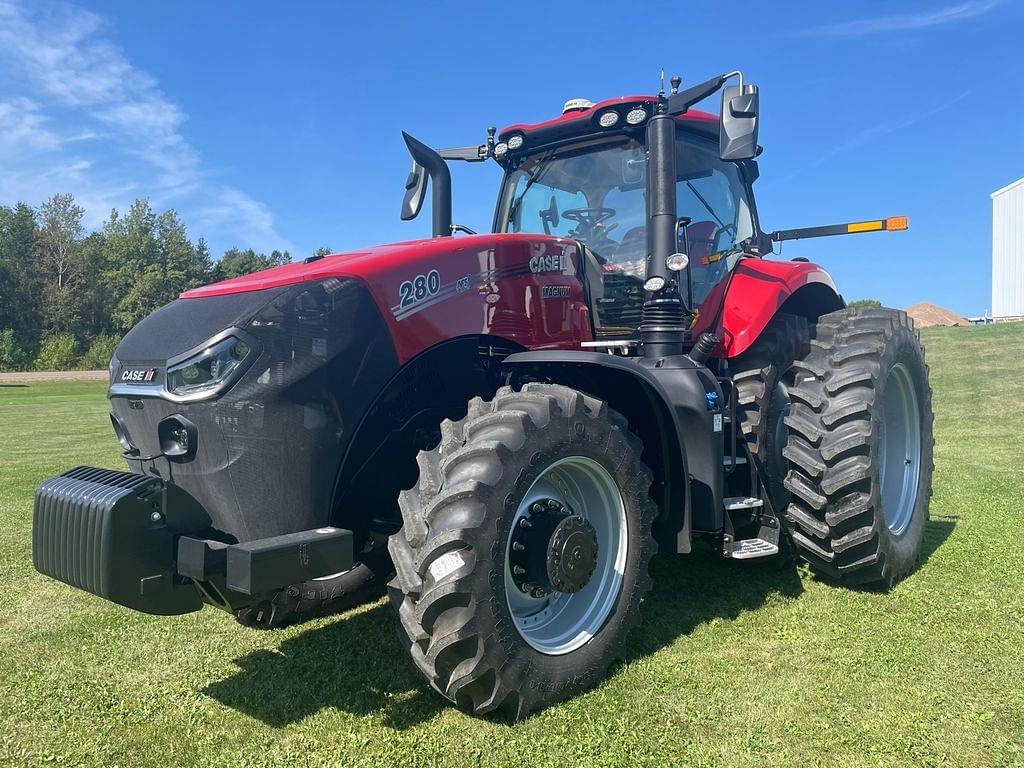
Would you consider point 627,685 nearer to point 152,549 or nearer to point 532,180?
point 152,549

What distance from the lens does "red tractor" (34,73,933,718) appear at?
2.76m

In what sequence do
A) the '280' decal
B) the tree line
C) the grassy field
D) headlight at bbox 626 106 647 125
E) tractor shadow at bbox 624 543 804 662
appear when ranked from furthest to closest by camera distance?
the tree line < headlight at bbox 626 106 647 125 < tractor shadow at bbox 624 543 804 662 < the '280' decal < the grassy field

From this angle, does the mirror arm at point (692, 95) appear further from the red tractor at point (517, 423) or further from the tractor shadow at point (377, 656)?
the tractor shadow at point (377, 656)

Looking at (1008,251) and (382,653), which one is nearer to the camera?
(382,653)

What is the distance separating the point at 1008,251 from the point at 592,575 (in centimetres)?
4438

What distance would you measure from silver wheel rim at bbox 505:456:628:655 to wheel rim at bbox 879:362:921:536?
8.33 feet

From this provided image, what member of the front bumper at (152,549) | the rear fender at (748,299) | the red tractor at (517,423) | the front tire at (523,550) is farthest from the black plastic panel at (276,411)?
the rear fender at (748,299)

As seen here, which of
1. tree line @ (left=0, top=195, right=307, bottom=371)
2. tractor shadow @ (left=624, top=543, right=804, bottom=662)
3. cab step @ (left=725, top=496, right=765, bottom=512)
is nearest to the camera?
tractor shadow @ (left=624, top=543, right=804, bottom=662)

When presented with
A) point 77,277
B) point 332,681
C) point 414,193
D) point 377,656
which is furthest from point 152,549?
point 77,277

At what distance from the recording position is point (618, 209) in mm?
4613

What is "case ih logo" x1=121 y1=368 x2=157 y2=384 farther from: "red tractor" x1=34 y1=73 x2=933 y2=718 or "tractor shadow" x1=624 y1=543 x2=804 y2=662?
"tractor shadow" x1=624 y1=543 x2=804 y2=662

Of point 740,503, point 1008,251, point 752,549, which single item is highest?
point 1008,251

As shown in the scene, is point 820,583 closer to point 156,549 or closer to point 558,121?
point 558,121

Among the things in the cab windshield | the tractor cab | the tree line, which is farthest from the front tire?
the tree line
